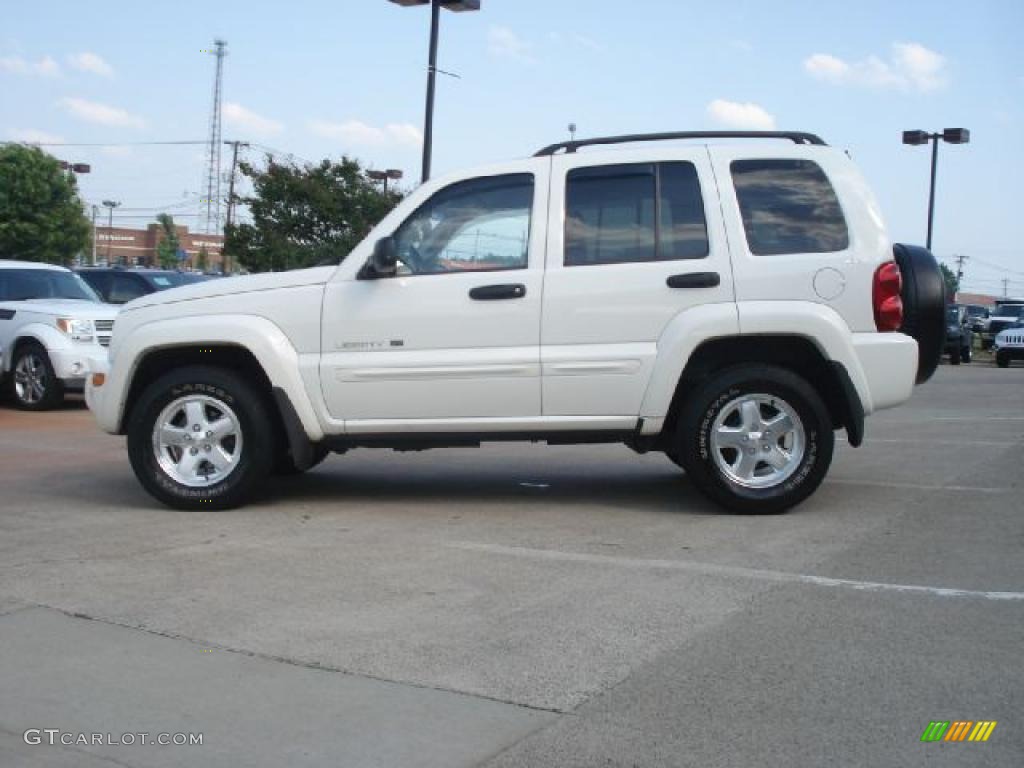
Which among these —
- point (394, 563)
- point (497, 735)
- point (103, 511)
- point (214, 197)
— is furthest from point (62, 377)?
point (214, 197)

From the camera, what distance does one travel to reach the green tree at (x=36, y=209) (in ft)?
179

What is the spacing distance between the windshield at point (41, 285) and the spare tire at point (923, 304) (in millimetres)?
11460

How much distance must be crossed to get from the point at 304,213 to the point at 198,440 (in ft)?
61.0

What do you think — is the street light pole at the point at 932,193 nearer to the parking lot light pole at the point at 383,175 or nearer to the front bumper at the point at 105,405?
the parking lot light pole at the point at 383,175

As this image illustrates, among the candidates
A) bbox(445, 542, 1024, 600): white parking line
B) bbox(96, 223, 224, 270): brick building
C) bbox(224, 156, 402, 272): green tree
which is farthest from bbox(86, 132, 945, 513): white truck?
bbox(96, 223, 224, 270): brick building

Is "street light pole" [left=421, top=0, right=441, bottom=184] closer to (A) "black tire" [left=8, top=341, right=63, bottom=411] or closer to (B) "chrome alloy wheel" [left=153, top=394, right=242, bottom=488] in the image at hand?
(A) "black tire" [left=8, top=341, right=63, bottom=411]

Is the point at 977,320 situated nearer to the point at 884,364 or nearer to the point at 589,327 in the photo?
the point at 884,364

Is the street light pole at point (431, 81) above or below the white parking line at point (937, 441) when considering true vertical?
above

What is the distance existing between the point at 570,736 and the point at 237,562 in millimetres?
2752

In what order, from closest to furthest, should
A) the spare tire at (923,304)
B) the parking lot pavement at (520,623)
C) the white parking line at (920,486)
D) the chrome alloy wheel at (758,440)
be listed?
the parking lot pavement at (520,623) → the chrome alloy wheel at (758,440) → the spare tire at (923,304) → the white parking line at (920,486)

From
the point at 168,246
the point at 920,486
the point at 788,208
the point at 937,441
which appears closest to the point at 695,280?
the point at 788,208

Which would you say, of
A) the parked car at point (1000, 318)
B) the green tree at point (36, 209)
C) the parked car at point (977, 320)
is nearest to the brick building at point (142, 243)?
the green tree at point (36, 209)

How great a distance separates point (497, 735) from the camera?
3771 mm

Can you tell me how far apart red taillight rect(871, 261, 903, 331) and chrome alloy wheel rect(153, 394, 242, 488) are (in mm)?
3822
